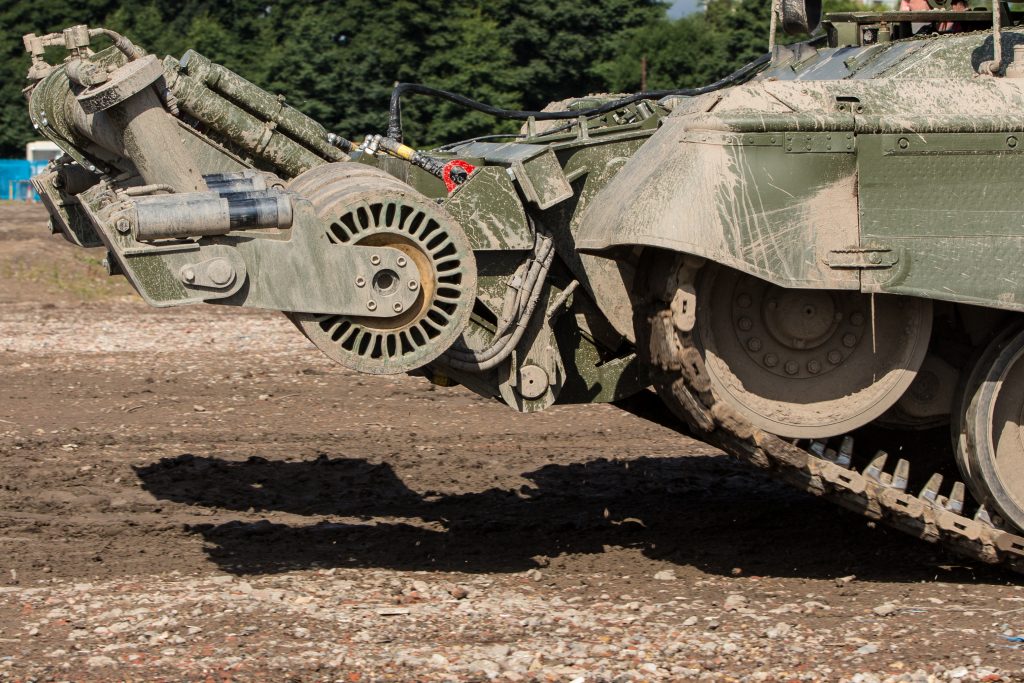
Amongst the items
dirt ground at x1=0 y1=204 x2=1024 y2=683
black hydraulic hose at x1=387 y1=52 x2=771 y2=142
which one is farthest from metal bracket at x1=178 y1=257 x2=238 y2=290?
black hydraulic hose at x1=387 y1=52 x2=771 y2=142

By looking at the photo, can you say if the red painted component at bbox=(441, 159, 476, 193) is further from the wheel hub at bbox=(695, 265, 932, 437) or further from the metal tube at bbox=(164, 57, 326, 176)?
the wheel hub at bbox=(695, 265, 932, 437)

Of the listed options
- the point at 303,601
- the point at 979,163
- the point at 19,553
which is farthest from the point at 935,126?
the point at 19,553

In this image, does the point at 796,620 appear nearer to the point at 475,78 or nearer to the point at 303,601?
the point at 303,601

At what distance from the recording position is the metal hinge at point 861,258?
18.3ft

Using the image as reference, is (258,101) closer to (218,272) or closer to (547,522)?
(218,272)

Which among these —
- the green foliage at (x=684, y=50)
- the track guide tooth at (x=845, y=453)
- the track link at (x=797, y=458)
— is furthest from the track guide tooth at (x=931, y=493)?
the green foliage at (x=684, y=50)

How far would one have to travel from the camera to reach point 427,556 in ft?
22.2

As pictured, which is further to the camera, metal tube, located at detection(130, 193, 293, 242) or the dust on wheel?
the dust on wheel

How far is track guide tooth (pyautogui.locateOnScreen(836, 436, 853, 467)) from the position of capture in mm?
5945

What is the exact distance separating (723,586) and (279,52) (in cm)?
3259

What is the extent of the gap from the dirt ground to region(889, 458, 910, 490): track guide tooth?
1.55 ft

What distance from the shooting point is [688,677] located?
510cm

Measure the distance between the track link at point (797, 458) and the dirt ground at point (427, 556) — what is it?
0.29 metres

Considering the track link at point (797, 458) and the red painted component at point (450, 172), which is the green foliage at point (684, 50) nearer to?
the red painted component at point (450, 172)
